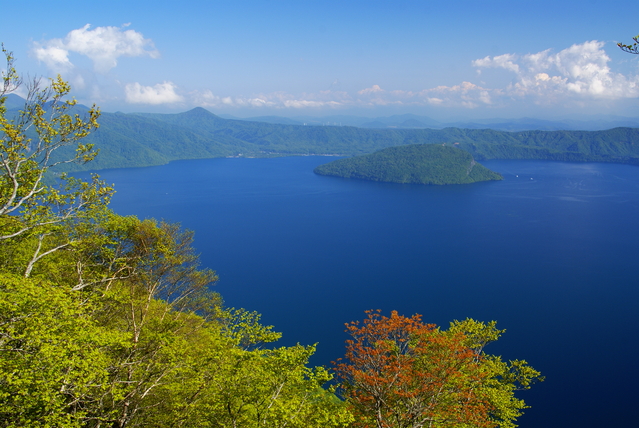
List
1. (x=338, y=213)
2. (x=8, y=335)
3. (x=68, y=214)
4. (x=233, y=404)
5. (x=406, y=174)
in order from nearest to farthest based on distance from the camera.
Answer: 1. (x=8, y=335)
2. (x=233, y=404)
3. (x=68, y=214)
4. (x=338, y=213)
5. (x=406, y=174)

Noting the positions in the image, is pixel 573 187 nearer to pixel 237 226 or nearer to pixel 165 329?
pixel 237 226

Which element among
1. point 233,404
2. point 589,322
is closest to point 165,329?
point 233,404

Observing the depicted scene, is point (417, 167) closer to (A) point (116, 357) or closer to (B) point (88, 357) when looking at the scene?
(A) point (116, 357)

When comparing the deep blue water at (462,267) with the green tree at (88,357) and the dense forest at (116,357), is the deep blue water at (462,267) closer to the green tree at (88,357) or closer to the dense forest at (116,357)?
the dense forest at (116,357)

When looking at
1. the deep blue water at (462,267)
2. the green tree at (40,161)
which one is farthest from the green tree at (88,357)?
the deep blue water at (462,267)

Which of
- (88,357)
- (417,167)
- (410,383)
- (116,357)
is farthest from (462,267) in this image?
(417,167)
